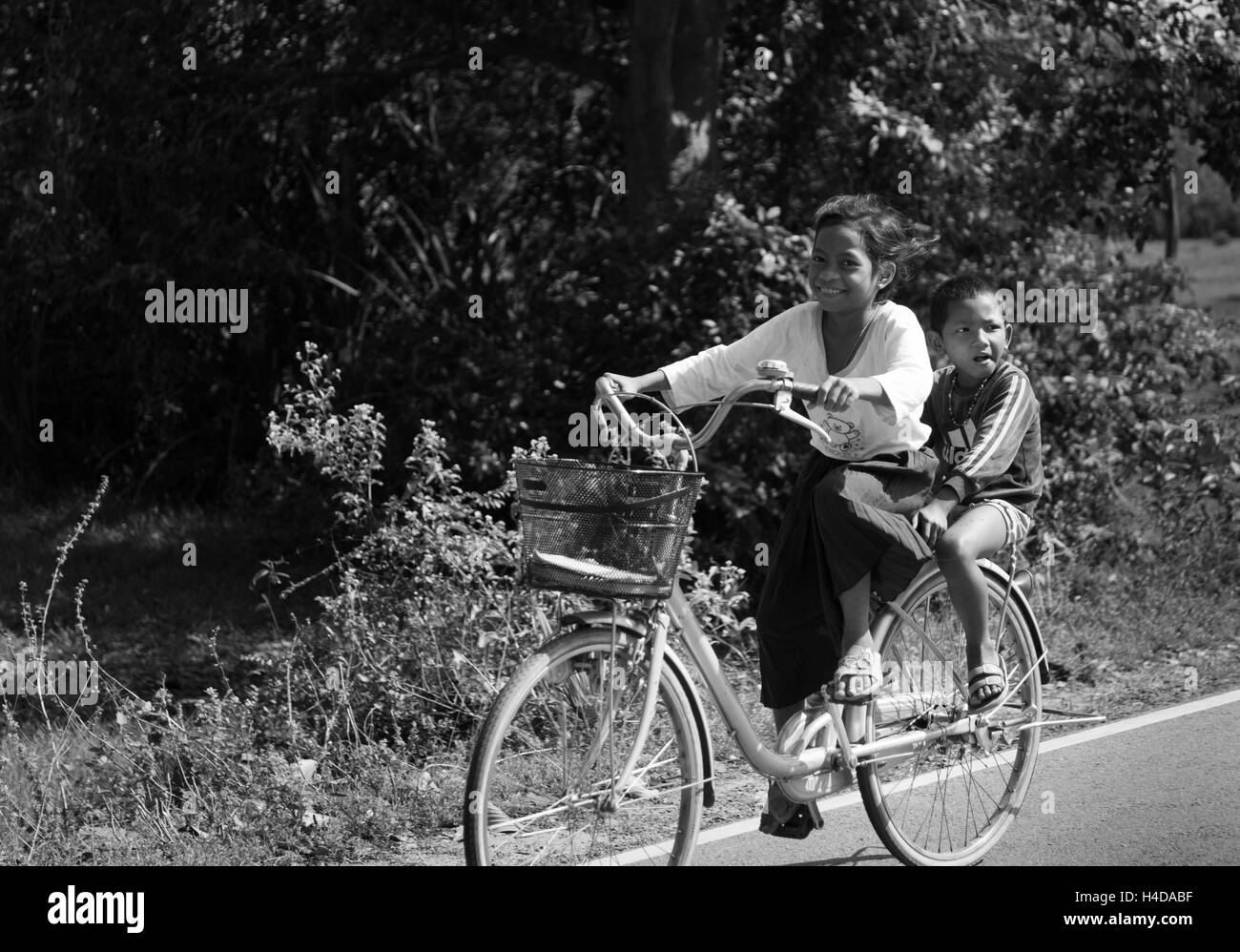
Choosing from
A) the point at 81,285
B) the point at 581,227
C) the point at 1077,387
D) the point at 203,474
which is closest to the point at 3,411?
the point at 203,474

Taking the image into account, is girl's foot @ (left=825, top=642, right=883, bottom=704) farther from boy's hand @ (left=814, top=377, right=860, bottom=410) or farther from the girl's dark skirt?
boy's hand @ (left=814, top=377, right=860, bottom=410)

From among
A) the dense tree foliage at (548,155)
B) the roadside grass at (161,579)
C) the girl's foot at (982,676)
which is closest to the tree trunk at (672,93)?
the dense tree foliage at (548,155)

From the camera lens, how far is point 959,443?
4.96m

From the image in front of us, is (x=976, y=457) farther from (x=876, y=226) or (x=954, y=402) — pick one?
(x=876, y=226)

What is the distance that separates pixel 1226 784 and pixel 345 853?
10.3 ft

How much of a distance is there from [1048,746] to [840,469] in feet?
7.85

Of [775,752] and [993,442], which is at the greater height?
[993,442]

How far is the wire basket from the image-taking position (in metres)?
3.81

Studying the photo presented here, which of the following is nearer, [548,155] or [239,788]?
[239,788]

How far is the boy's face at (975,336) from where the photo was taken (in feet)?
16.2

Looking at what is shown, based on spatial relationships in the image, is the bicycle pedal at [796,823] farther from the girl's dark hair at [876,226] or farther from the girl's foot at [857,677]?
the girl's dark hair at [876,226]

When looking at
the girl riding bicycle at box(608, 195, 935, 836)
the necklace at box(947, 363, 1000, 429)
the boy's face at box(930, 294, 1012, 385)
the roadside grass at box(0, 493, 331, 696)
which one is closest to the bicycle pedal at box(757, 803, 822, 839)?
the girl riding bicycle at box(608, 195, 935, 836)

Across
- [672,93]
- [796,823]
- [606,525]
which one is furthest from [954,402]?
[672,93]

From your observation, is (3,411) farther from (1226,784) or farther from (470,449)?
(1226,784)
